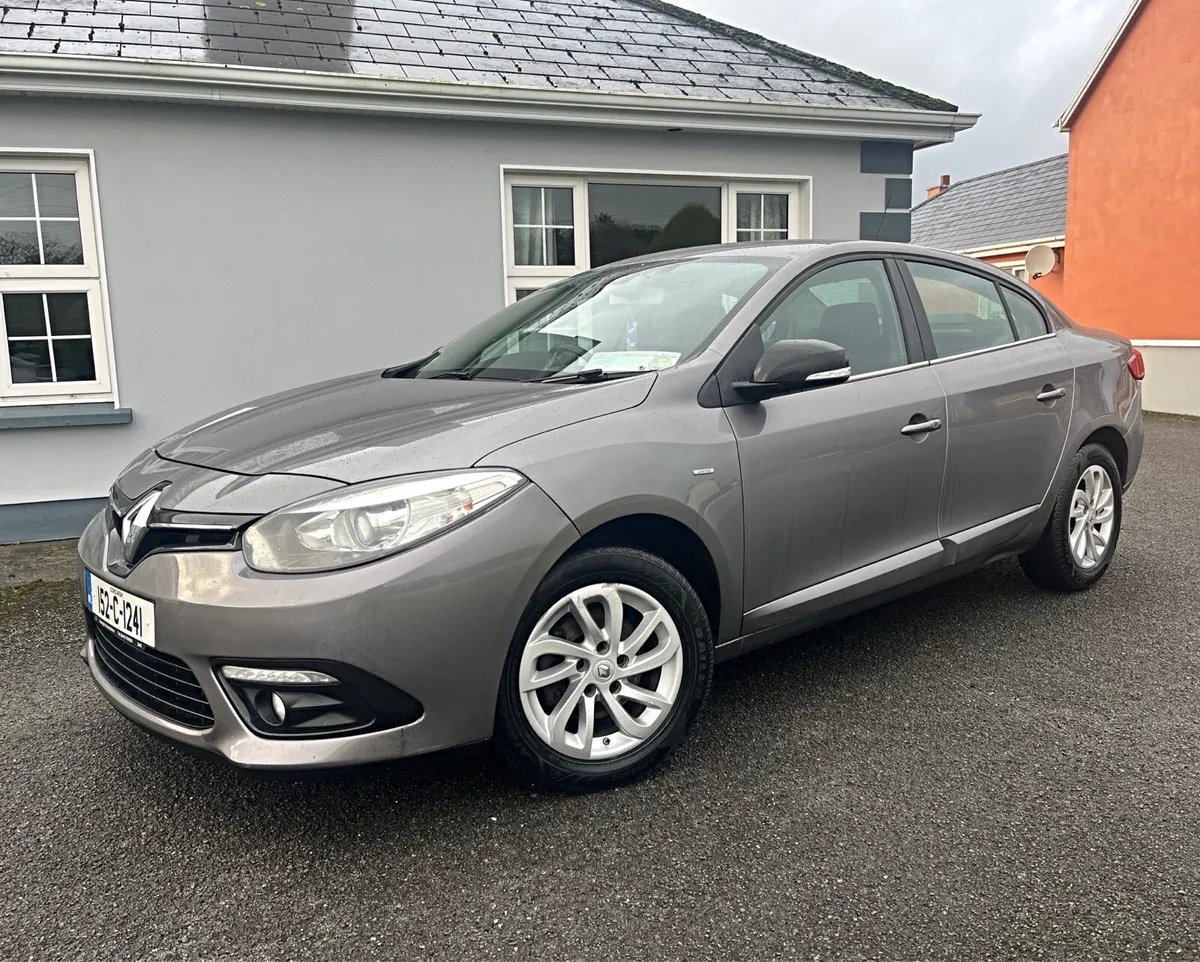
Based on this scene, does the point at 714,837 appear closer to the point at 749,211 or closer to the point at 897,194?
the point at 749,211

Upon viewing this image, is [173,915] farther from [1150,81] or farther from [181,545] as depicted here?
[1150,81]

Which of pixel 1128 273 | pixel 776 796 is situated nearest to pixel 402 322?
pixel 776 796

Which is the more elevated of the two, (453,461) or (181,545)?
(453,461)

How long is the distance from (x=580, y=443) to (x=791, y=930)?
1.28 meters

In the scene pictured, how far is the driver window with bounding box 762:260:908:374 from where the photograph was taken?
3191 millimetres

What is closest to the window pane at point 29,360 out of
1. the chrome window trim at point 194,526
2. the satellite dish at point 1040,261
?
the chrome window trim at point 194,526

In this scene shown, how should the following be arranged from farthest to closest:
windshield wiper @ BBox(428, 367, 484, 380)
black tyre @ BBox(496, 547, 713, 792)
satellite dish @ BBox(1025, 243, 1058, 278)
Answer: satellite dish @ BBox(1025, 243, 1058, 278)
windshield wiper @ BBox(428, 367, 484, 380)
black tyre @ BBox(496, 547, 713, 792)

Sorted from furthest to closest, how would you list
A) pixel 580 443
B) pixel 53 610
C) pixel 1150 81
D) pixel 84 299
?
pixel 1150 81
pixel 84 299
pixel 53 610
pixel 580 443

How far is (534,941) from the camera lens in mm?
Result: 2037

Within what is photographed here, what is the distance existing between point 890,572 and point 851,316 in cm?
93

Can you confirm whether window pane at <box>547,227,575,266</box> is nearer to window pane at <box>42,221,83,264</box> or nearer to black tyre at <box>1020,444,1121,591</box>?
window pane at <box>42,221,83,264</box>

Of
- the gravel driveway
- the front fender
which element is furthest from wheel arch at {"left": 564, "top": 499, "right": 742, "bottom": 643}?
the gravel driveway

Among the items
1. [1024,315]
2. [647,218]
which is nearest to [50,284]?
[647,218]

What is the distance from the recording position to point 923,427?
334cm
